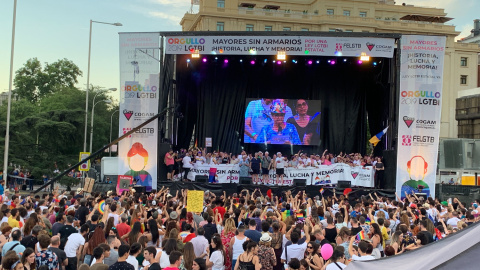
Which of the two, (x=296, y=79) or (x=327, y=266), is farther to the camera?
(x=296, y=79)

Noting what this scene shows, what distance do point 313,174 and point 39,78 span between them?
54.9 meters

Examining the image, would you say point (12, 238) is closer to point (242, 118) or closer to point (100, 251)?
point (100, 251)

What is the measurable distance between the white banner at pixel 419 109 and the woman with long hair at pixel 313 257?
50.9ft

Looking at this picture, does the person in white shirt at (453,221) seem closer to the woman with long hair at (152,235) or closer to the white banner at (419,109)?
the woman with long hair at (152,235)

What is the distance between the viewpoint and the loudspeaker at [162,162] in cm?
2416

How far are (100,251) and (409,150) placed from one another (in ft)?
59.0

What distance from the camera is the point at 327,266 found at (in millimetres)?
7020

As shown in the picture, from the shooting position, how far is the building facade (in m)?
62.2

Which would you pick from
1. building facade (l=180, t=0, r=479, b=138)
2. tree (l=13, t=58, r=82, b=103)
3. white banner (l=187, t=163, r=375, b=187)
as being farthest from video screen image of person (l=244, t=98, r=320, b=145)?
tree (l=13, t=58, r=82, b=103)

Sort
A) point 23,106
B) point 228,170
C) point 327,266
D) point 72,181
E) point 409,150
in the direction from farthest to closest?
1. point 23,106
2. point 72,181
3. point 228,170
4. point 409,150
5. point 327,266

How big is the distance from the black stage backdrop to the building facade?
3347 cm

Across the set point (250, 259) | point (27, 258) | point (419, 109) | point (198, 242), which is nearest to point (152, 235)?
point (198, 242)

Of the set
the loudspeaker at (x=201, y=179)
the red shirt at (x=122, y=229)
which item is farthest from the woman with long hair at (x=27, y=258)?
the loudspeaker at (x=201, y=179)

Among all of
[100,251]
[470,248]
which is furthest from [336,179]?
[470,248]
